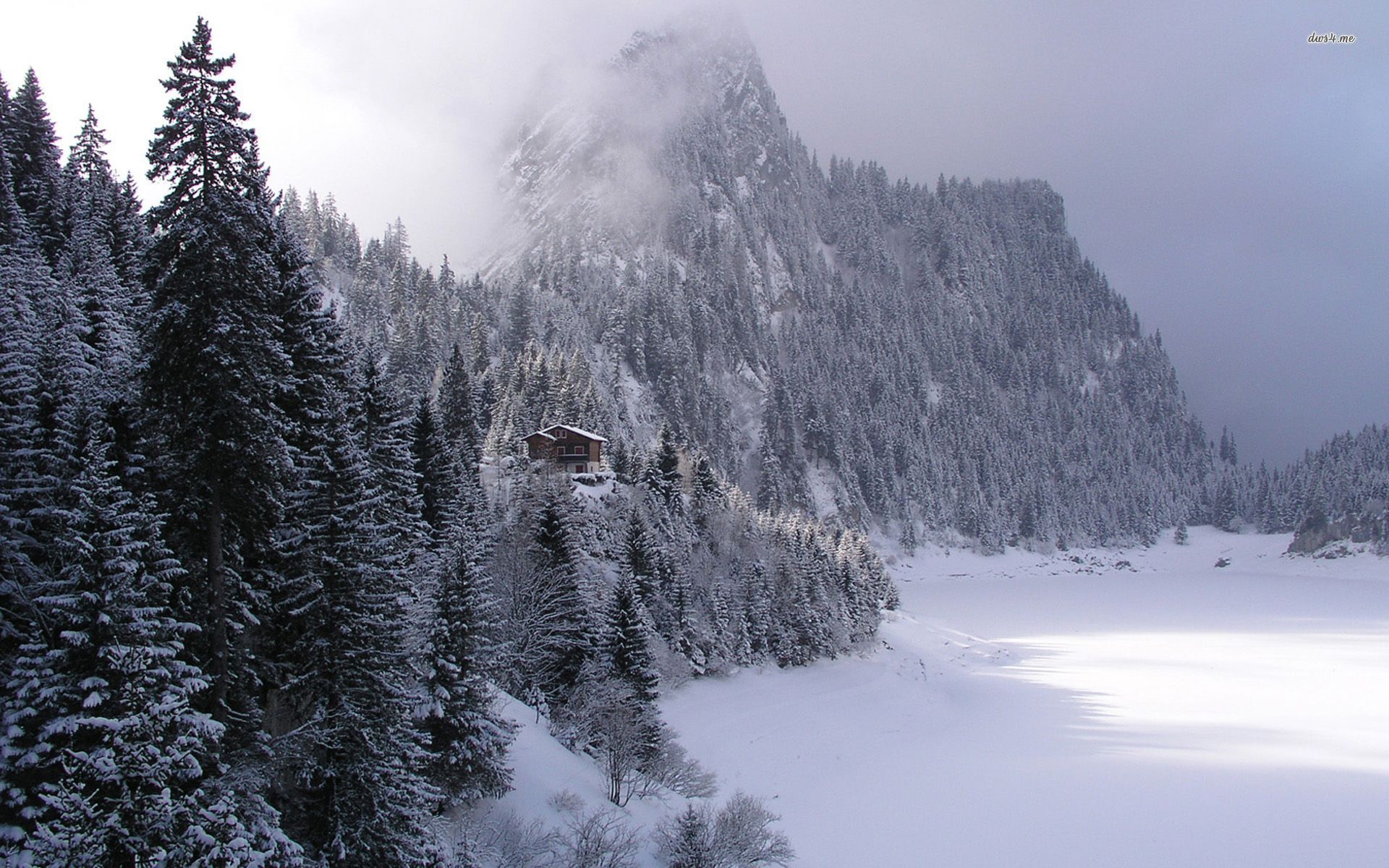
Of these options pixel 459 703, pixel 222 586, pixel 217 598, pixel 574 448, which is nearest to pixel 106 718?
pixel 217 598

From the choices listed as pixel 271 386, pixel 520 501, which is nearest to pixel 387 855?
pixel 271 386

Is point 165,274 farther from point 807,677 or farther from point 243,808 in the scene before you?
point 807,677

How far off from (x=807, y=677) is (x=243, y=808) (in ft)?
172

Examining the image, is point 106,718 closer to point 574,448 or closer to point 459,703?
point 459,703

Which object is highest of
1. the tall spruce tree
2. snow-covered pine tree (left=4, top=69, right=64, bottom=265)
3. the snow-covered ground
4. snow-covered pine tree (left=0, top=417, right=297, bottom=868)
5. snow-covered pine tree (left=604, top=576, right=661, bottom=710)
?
snow-covered pine tree (left=4, top=69, right=64, bottom=265)

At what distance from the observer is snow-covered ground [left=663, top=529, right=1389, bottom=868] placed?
33.4 meters

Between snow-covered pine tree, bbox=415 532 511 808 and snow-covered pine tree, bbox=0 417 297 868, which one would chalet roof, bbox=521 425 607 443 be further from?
snow-covered pine tree, bbox=0 417 297 868

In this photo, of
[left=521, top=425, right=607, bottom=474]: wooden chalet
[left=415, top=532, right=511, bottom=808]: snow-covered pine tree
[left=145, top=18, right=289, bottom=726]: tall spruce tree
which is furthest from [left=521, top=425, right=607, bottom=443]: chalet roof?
[left=145, top=18, right=289, bottom=726]: tall spruce tree

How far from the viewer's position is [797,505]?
167500 mm

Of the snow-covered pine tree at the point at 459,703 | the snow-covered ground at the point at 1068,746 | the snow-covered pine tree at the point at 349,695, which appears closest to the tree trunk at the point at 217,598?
the snow-covered pine tree at the point at 349,695

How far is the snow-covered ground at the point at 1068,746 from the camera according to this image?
33.4 meters

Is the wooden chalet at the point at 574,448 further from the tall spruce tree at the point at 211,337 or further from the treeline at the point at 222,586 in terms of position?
the tall spruce tree at the point at 211,337

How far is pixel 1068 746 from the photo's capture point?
152 feet

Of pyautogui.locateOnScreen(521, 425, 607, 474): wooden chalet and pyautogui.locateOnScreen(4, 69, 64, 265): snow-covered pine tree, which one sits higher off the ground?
pyautogui.locateOnScreen(4, 69, 64, 265): snow-covered pine tree
